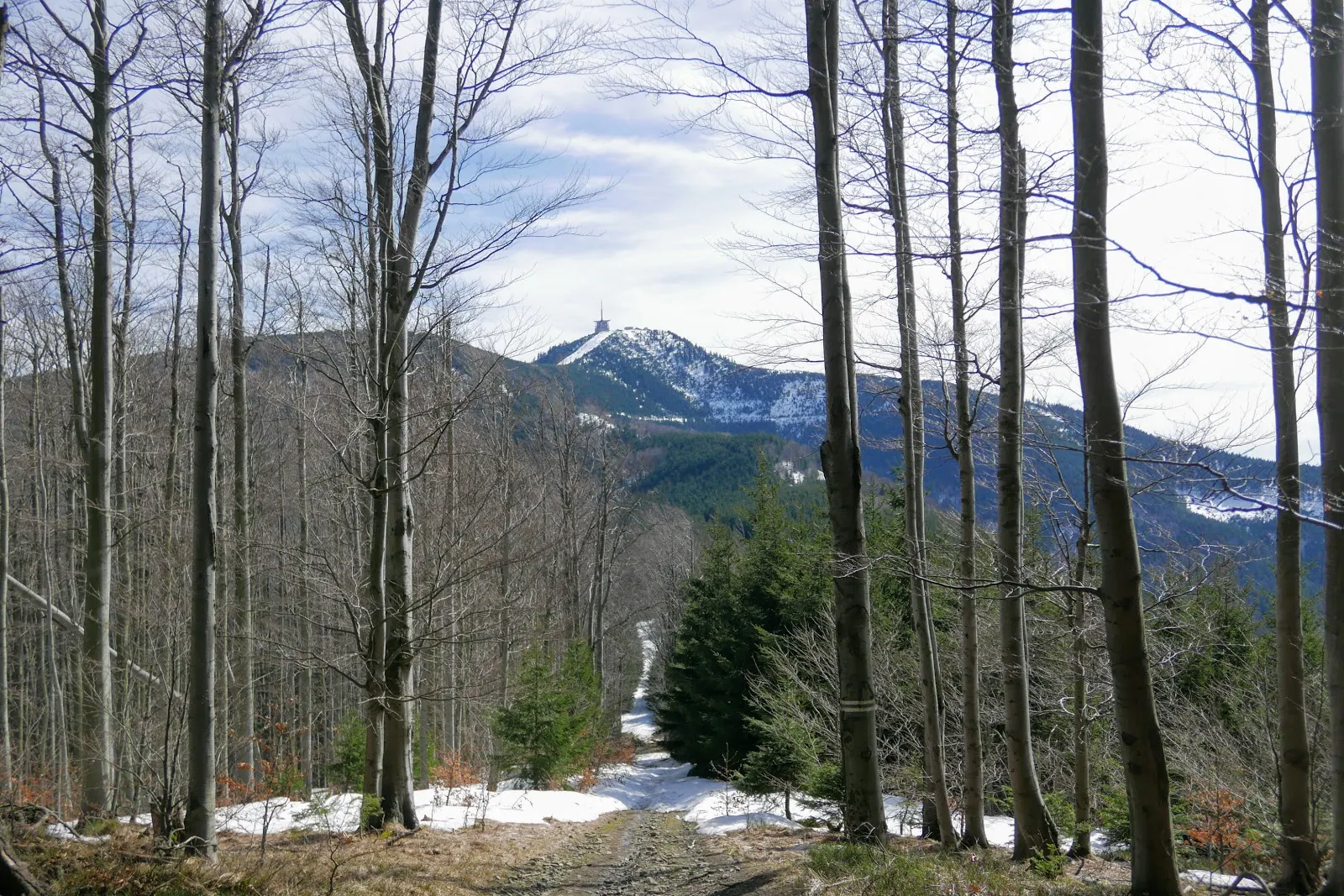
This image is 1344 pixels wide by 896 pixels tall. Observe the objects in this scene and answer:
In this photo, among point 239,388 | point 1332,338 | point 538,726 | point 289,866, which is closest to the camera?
point 1332,338

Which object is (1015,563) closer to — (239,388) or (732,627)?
(239,388)

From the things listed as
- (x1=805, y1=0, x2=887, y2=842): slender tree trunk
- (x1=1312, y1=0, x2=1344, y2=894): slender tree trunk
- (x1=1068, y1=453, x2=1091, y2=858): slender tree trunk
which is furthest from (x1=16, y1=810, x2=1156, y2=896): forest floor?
(x1=1312, y1=0, x2=1344, y2=894): slender tree trunk

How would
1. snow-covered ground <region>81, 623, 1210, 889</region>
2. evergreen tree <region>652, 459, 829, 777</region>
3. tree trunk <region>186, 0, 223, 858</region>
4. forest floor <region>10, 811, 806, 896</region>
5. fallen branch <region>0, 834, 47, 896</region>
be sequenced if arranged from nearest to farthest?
fallen branch <region>0, 834, 47, 896</region>
forest floor <region>10, 811, 806, 896</region>
tree trunk <region>186, 0, 223, 858</region>
snow-covered ground <region>81, 623, 1210, 889</region>
evergreen tree <region>652, 459, 829, 777</region>

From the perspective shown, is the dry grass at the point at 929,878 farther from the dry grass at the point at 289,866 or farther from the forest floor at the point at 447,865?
the dry grass at the point at 289,866

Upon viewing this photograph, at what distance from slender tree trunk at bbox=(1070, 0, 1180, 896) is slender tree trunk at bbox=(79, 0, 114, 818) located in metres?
9.58

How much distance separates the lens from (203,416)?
6.64 metres

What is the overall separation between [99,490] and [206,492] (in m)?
5.01

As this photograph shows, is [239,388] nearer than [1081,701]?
No

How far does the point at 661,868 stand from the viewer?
9172mm

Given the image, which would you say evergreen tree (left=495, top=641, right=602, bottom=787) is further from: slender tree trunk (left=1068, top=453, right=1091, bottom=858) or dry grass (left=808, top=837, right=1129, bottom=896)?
dry grass (left=808, top=837, right=1129, bottom=896)

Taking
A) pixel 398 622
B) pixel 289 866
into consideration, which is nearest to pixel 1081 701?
pixel 398 622

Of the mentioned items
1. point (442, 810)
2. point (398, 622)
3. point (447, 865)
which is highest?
point (398, 622)

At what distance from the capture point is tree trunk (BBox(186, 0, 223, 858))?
20.5 ft

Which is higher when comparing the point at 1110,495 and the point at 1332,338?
the point at 1332,338
